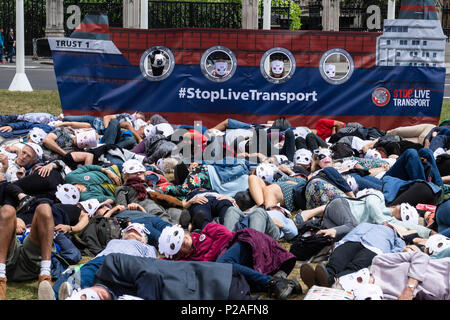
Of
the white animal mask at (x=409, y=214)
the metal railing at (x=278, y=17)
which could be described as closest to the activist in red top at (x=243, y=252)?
the white animal mask at (x=409, y=214)

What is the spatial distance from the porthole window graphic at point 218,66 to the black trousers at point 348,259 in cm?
786

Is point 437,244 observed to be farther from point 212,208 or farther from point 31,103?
point 31,103

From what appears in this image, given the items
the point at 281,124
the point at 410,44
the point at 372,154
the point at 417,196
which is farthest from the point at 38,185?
the point at 410,44

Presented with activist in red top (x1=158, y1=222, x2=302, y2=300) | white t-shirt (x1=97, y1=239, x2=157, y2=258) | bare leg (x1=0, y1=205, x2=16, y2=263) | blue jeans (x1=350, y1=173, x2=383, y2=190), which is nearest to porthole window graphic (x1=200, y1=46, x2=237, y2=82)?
blue jeans (x1=350, y1=173, x2=383, y2=190)

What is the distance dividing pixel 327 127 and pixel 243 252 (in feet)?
24.1

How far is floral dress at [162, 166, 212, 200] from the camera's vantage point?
10164 mm

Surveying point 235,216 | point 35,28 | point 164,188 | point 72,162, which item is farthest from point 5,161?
point 35,28

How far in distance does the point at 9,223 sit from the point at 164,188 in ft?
11.3

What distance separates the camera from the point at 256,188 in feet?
32.2

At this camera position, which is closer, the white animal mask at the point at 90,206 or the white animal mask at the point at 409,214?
the white animal mask at the point at 409,214

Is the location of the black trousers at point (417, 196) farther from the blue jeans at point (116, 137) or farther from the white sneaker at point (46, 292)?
the blue jeans at point (116, 137)

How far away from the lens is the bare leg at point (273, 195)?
31.9 ft

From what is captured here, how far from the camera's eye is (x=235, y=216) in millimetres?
8586
